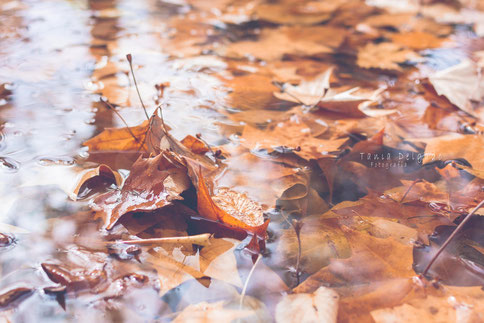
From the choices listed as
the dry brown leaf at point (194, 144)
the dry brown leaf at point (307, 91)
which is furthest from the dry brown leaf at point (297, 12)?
the dry brown leaf at point (194, 144)

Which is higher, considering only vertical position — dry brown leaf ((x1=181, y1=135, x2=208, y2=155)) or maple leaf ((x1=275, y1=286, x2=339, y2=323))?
dry brown leaf ((x1=181, y1=135, x2=208, y2=155))

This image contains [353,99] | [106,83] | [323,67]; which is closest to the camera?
[353,99]

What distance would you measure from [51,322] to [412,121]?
1417 mm

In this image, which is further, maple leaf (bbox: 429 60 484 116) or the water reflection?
maple leaf (bbox: 429 60 484 116)

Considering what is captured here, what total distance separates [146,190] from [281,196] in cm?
39

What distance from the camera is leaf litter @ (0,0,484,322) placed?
81 cm

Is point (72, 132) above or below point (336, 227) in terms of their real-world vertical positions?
above

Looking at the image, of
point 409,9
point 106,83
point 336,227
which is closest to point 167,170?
point 336,227

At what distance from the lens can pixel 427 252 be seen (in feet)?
3.01

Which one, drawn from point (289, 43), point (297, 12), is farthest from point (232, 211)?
point (297, 12)

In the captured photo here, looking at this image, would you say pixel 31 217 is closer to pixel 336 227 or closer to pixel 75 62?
pixel 336 227

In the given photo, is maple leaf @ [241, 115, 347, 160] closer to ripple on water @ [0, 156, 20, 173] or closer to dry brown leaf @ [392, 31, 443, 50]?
ripple on water @ [0, 156, 20, 173]

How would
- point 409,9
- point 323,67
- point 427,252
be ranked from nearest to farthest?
point 427,252
point 323,67
point 409,9

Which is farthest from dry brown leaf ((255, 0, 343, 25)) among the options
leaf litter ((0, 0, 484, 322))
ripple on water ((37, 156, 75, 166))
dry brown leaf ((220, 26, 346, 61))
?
ripple on water ((37, 156, 75, 166))
